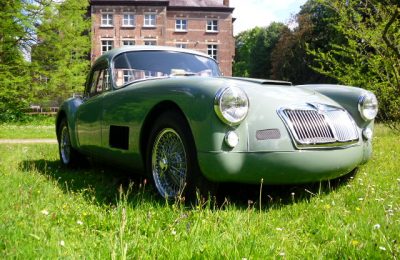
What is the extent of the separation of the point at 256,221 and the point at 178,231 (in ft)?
1.63

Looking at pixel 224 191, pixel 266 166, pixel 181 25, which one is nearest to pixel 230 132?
pixel 266 166

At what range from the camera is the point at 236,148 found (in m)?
2.58

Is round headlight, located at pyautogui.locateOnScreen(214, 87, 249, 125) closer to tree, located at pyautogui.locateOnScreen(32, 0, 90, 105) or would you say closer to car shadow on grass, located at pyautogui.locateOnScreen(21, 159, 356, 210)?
car shadow on grass, located at pyautogui.locateOnScreen(21, 159, 356, 210)

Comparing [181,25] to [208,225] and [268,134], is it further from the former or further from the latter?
[208,225]

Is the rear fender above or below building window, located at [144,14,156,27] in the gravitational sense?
below

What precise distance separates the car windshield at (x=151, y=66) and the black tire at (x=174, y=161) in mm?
1187

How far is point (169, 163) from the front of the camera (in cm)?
295

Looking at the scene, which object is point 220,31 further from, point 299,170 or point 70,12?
point 299,170

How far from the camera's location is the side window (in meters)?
4.25

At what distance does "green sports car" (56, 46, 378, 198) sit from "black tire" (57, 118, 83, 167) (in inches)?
55.3

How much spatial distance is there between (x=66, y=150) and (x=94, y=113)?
1483 mm

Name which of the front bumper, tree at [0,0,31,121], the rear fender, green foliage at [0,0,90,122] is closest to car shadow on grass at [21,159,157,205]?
the rear fender

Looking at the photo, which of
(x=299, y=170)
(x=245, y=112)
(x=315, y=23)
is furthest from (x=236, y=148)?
(x=315, y=23)

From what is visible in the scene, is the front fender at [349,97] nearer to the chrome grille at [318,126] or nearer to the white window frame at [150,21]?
the chrome grille at [318,126]
